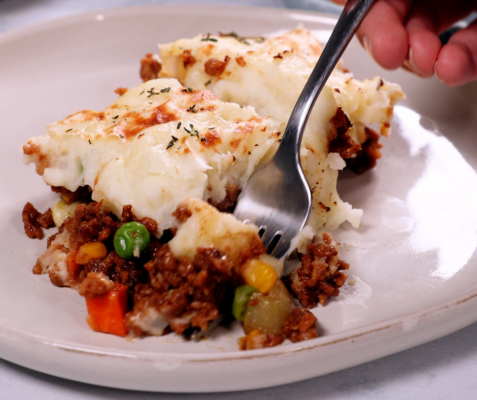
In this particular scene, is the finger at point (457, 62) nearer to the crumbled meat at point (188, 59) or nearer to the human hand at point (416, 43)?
the human hand at point (416, 43)

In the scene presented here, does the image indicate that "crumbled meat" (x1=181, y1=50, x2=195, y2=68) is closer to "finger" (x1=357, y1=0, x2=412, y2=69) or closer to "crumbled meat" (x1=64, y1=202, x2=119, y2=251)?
"finger" (x1=357, y1=0, x2=412, y2=69)

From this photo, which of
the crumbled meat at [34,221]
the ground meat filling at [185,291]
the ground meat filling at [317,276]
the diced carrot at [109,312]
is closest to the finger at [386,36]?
the ground meat filling at [317,276]


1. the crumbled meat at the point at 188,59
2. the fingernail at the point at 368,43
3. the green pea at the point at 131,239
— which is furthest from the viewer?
the crumbled meat at the point at 188,59

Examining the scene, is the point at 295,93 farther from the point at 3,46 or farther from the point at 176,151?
the point at 3,46

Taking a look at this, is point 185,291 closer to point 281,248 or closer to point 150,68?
point 281,248

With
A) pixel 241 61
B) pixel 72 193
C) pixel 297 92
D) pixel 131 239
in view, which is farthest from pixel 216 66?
pixel 131 239

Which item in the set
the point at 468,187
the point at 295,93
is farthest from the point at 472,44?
the point at 295,93

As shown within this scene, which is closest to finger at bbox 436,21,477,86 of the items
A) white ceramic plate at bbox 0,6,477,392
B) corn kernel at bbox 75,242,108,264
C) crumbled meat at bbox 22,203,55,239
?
white ceramic plate at bbox 0,6,477,392

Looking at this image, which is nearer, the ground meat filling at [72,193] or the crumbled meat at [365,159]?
the ground meat filling at [72,193]
